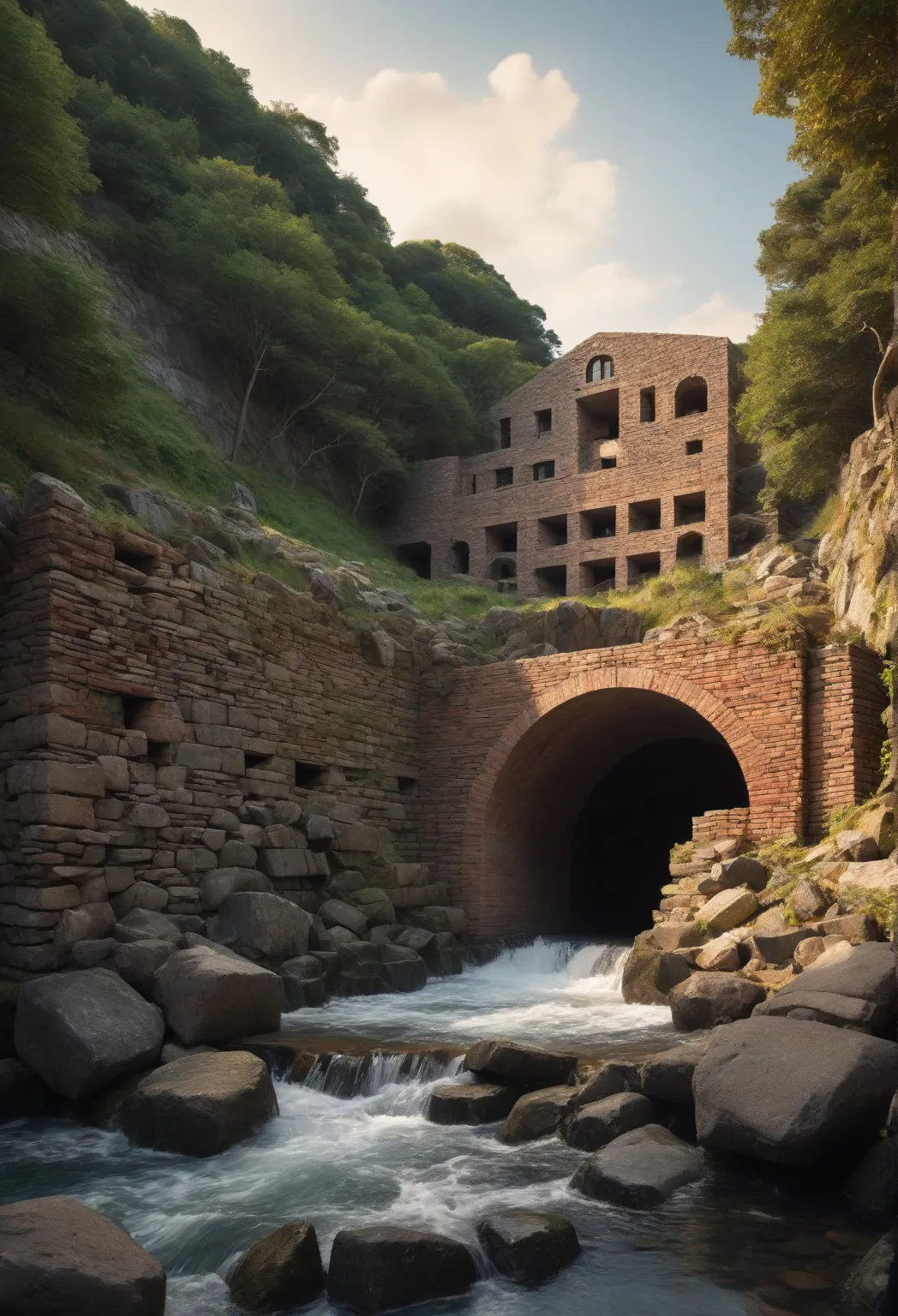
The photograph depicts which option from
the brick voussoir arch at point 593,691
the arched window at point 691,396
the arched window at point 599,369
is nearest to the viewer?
the brick voussoir arch at point 593,691

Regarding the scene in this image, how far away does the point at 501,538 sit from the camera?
32.8 meters

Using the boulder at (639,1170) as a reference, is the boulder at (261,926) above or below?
above

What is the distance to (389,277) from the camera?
40375 mm

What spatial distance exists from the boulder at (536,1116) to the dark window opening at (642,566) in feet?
75.8

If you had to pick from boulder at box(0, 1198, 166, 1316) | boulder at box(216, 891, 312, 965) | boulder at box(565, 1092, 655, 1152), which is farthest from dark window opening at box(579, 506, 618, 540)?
boulder at box(0, 1198, 166, 1316)

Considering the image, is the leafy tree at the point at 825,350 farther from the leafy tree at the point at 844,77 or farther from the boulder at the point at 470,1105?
the boulder at the point at 470,1105

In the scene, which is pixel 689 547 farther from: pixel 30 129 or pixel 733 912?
pixel 30 129

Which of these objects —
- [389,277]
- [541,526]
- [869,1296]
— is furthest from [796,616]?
[389,277]

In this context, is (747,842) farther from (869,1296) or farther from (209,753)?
(869,1296)

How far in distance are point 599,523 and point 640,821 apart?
1278 centimetres

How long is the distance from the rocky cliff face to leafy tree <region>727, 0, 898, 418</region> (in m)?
3.55

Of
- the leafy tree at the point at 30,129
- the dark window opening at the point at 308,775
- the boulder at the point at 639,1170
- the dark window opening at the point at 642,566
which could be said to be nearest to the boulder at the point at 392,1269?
the boulder at the point at 639,1170

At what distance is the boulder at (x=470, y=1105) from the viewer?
7.08 m

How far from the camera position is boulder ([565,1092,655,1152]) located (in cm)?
639
